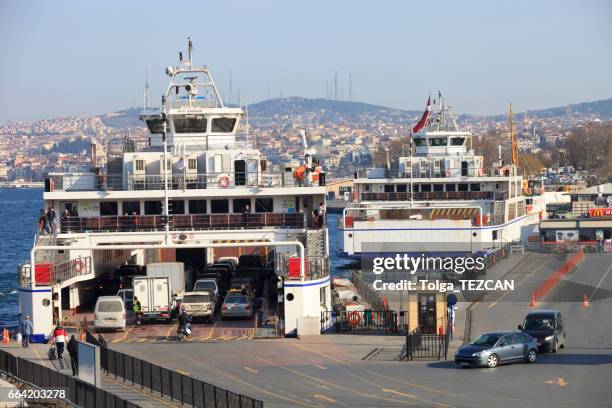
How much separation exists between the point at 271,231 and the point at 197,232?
2.30 m

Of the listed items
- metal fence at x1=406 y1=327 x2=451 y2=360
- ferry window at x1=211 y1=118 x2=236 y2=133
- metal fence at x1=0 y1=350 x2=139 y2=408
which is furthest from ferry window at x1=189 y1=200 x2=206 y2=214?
metal fence at x1=0 y1=350 x2=139 y2=408

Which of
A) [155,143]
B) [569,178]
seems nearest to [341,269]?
[155,143]

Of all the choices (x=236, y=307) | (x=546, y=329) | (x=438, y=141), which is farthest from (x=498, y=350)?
(x=438, y=141)

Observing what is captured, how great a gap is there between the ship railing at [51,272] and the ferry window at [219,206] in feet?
15.1

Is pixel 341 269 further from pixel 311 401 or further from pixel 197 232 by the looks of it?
pixel 311 401

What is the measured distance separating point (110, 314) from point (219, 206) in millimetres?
5955

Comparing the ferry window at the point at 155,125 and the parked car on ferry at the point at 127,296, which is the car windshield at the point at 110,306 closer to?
the parked car on ferry at the point at 127,296

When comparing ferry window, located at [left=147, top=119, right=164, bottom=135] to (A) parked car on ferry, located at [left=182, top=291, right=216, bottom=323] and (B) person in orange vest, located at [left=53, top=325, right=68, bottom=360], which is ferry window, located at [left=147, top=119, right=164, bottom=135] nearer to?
(A) parked car on ferry, located at [left=182, top=291, right=216, bottom=323]

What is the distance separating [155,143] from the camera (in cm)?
4397

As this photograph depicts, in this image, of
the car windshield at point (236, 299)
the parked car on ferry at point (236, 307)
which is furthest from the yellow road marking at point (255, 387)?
the car windshield at point (236, 299)

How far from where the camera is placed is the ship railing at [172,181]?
4047 centimetres

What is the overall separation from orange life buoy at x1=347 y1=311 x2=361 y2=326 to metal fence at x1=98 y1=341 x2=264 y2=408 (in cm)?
833

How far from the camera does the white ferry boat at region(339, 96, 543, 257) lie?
71.5 m

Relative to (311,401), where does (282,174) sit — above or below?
above
